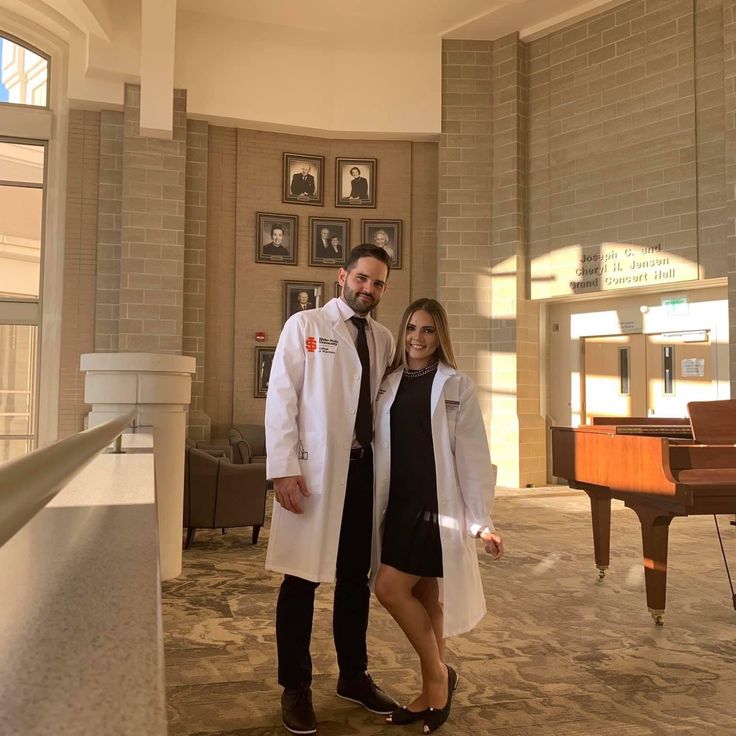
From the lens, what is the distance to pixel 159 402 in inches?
166

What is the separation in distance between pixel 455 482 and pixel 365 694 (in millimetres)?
972

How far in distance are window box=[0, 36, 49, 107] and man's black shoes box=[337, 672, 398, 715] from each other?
10945mm

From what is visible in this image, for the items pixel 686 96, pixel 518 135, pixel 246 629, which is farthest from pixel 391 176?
pixel 246 629

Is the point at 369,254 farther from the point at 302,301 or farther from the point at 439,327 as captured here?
the point at 302,301

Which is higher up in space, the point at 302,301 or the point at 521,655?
the point at 302,301

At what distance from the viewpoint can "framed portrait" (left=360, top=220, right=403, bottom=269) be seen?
1231cm

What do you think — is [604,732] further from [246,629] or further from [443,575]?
[246,629]

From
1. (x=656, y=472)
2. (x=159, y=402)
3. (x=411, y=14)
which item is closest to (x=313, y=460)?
(x=159, y=402)

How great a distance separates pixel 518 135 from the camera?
1170 cm

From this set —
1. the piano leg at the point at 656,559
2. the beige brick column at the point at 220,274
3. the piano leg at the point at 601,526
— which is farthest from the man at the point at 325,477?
the beige brick column at the point at 220,274

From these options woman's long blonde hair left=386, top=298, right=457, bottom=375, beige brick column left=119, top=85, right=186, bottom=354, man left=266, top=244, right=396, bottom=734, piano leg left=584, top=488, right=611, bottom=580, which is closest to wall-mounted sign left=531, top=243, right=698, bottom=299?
beige brick column left=119, top=85, right=186, bottom=354

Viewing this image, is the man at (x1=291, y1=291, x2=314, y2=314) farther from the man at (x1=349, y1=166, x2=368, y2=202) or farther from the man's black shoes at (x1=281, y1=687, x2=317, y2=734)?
the man's black shoes at (x1=281, y1=687, x2=317, y2=734)

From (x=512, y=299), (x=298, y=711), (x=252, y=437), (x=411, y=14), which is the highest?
(x=411, y=14)

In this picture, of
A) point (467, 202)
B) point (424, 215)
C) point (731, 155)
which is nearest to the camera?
point (731, 155)
